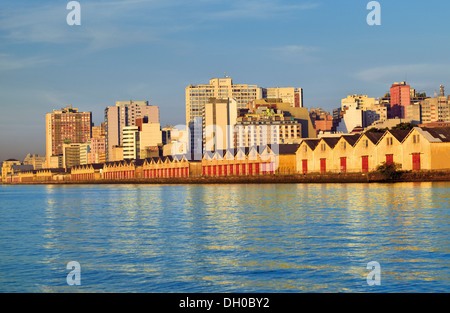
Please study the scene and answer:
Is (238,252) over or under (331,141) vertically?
under

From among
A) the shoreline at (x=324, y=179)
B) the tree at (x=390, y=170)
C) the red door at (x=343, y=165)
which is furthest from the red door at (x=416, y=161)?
the red door at (x=343, y=165)

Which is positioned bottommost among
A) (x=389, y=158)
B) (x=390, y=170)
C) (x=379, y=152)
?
(x=390, y=170)

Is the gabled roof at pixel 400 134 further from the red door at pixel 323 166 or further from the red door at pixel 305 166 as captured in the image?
the red door at pixel 305 166

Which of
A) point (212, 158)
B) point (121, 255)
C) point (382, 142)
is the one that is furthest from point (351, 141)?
point (121, 255)

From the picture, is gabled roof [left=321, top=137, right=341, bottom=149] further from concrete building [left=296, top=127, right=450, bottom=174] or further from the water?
the water

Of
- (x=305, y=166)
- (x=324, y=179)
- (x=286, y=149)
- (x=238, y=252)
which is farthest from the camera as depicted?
(x=286, y=149)

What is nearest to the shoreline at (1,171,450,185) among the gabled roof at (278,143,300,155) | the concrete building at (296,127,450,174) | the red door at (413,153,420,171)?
the red door at (413,153,420,171)

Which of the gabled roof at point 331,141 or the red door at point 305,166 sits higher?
the gabled roof at point 331,141

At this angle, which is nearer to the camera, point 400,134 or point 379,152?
point 400,134

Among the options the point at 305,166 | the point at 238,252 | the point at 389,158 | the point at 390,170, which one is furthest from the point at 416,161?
the point at 238,252

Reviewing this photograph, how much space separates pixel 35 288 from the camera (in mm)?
20906

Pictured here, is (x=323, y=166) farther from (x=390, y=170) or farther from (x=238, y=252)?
(x=238, y=252)
